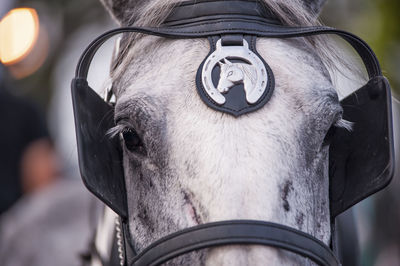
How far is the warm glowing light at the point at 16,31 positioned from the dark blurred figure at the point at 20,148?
181mm

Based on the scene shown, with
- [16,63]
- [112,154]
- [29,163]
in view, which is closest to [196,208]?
[112,154]

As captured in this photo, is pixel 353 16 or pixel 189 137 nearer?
pixel 189 137

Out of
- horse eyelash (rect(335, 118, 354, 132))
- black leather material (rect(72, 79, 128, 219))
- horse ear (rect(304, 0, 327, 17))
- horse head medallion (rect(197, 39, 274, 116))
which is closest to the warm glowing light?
black leather material (rect(72, 79, 128, 219))

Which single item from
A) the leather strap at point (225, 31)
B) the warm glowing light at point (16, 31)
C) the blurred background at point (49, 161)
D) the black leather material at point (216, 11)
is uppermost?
the black leather material at point (216, 11)

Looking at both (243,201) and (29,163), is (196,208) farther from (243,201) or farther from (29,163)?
(29,163)

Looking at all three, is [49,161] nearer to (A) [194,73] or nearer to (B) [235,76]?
(A) [194,73]

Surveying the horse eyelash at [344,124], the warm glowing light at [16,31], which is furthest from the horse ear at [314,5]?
the warm glowing light at [16,31]

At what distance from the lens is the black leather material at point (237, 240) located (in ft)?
6.37

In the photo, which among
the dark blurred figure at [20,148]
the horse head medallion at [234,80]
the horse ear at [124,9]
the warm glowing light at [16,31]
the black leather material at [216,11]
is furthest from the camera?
the dark blurred figure at [20,148]

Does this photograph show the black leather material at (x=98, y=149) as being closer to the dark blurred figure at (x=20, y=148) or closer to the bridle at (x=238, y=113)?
the bridle at (x=238, y=113)

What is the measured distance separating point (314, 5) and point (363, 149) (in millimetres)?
657

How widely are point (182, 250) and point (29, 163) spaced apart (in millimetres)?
3349

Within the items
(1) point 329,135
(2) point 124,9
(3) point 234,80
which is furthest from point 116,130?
(1) point 329,135

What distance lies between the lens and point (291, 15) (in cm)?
250
